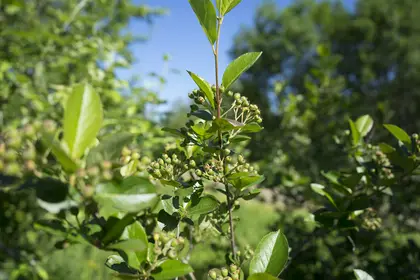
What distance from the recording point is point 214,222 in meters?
1.07

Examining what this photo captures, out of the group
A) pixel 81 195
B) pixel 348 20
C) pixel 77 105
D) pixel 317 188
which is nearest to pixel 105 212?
pixel 81 195

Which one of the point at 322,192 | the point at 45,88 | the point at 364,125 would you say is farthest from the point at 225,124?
the point at 45,88

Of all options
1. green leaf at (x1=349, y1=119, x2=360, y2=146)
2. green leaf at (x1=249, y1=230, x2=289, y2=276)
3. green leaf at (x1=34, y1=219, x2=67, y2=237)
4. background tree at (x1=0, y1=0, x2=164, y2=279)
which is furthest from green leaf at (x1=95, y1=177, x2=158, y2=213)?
background tree at (x1=0, y1=0, x2=164, y2=279)

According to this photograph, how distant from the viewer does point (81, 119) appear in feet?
2.05

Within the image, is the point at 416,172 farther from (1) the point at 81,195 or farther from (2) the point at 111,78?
(2) the point at 111,78

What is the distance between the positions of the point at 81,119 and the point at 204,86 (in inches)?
12.7

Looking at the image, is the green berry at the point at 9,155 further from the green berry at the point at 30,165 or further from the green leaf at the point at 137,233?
the green leaf at the point at 137,233

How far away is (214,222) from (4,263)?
13.6 ft

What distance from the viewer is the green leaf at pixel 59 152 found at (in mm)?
546

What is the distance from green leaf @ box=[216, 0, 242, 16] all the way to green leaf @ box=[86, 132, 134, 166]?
0.42 meters

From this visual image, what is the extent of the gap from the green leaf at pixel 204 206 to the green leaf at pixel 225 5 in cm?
47

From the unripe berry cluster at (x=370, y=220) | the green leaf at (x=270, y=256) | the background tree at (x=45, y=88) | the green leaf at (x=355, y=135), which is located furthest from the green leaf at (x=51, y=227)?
the background tree at (x=45, y=88)

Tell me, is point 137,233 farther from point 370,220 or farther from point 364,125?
point 364,125

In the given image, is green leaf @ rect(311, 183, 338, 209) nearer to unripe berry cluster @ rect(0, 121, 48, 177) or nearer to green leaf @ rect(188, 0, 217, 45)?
green leaf @ rect(188, 0, 217, 45)
